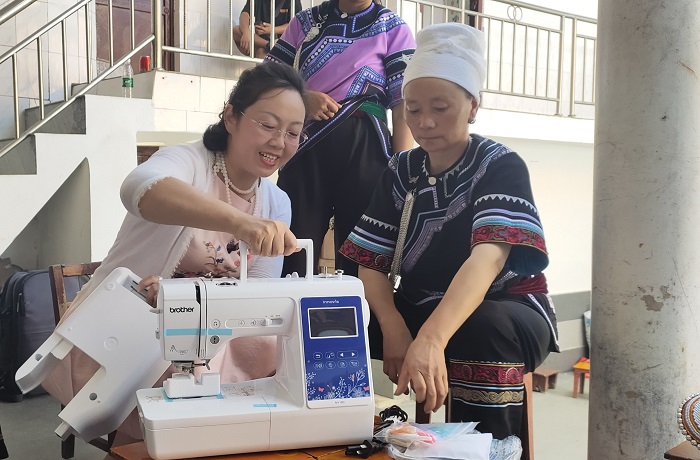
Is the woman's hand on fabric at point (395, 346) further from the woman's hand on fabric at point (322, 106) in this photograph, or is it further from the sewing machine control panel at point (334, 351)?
the woman's hand on fabric at point (322, 106)

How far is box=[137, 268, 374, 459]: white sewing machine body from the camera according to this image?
133 cm

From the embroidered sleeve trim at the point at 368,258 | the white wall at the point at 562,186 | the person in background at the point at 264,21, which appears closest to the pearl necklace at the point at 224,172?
the embroidered sleeve trim at the point at 368,258

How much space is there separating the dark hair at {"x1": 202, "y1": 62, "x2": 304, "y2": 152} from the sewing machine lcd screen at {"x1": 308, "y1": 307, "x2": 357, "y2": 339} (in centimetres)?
65

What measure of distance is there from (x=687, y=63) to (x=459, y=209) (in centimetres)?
70

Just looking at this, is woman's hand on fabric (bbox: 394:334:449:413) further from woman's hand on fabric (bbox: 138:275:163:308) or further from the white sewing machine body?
woman's hand on fabric (bbox: 138:275:163:308)

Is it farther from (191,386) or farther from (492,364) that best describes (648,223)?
(191,386)

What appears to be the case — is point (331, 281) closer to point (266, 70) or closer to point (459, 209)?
point (459, 209)

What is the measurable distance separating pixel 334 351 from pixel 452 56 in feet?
2.58

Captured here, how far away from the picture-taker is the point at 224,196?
6.19 ft

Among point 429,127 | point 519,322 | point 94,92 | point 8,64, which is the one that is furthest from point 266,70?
point 8,64

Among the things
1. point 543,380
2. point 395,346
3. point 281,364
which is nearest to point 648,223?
point 395,346

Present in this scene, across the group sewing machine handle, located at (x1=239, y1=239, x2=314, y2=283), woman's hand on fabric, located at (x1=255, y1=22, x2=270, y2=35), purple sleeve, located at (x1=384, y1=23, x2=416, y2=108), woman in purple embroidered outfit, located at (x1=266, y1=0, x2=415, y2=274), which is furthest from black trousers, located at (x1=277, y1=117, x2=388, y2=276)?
woman's hand on fabric, located at (x1=255, y1=22, x2=270, y2=35)

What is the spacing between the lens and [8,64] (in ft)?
16.4

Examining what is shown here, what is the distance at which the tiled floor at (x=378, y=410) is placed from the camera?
317 cm
